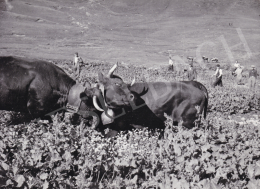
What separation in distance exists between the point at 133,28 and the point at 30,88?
4412 cm

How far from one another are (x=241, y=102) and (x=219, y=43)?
3211 cm

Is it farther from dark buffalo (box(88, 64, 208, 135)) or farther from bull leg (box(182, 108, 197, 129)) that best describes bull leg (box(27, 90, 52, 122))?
bull leg (box(182, 108, 197, 129))

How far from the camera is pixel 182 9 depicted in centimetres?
5169

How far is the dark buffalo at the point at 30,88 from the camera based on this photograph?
5504 millimetres

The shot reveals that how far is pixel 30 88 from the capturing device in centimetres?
552

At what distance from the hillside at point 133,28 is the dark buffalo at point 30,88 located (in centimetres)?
2705

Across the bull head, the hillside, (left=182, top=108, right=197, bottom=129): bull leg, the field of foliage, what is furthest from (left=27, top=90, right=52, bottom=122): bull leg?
the hillside

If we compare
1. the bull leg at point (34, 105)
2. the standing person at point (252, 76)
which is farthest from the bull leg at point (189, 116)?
the standing person at point (252, 76)

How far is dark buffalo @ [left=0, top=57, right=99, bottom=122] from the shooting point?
5.50m

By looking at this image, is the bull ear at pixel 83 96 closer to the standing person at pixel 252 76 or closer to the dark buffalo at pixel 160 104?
the dark buffalo at pixel 160 104

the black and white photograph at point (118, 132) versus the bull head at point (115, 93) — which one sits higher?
the bull head at point (115, 93)

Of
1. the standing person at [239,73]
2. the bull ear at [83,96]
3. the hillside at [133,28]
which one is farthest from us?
the hillside at [133,28]

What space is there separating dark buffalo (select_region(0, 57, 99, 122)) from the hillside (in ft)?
88.7

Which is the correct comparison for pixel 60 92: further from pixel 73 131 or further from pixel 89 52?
pixel 89 52
